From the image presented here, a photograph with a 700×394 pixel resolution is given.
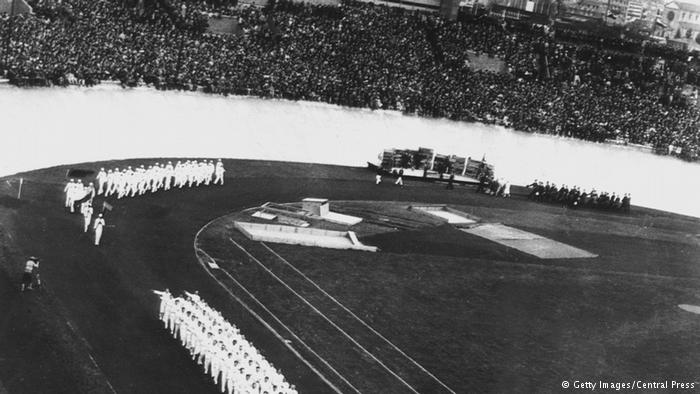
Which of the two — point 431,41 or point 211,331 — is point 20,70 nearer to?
point 211,331

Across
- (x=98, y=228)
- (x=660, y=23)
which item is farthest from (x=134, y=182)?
(x=660, y=23)

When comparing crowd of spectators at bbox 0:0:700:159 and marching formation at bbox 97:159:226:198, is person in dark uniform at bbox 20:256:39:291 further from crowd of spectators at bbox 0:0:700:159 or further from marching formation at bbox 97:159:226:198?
crowd of spectators at bbox 0:0:700:159

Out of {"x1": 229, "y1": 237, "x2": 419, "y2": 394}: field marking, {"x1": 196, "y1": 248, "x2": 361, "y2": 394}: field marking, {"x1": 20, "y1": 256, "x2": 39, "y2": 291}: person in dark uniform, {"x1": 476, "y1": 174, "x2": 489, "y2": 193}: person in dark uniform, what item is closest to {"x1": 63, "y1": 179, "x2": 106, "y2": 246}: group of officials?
{"x1": 196, "y1": 248, "x2": 361, "y2": 394}: field marking

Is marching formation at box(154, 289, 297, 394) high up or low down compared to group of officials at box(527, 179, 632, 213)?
down

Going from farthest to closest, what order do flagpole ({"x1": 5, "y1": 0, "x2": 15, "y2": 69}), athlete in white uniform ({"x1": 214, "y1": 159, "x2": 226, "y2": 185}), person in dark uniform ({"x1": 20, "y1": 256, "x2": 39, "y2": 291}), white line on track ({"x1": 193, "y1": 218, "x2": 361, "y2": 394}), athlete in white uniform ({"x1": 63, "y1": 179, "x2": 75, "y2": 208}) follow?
flagpole ({"x1": 5, "y1": 0, "x2": 15, "y2": 69}), athlete in white uniform ({"x1": 214, "y1": 159, "x2": 226, "y2": 185}), athlete in white uniform ({"x1": 63, "y1": 179, "x2": 75, "y2": 208}), person in dark uniform ({"x1": 20, "y1": 256, "x2": 39, "y2": 291}), white line on track ({"x1": 193, "y1": 218, "x2": 361, "y2": 394})

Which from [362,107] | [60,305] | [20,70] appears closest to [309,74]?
[362,107]

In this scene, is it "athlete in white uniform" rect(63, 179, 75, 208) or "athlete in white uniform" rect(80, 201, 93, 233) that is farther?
"athlete in white uniform" rect(63, 179, 75, 208)

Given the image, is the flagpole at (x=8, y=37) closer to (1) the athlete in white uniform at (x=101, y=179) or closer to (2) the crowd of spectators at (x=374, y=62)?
(2) the crowd of spectators at (x=374, y=62)
